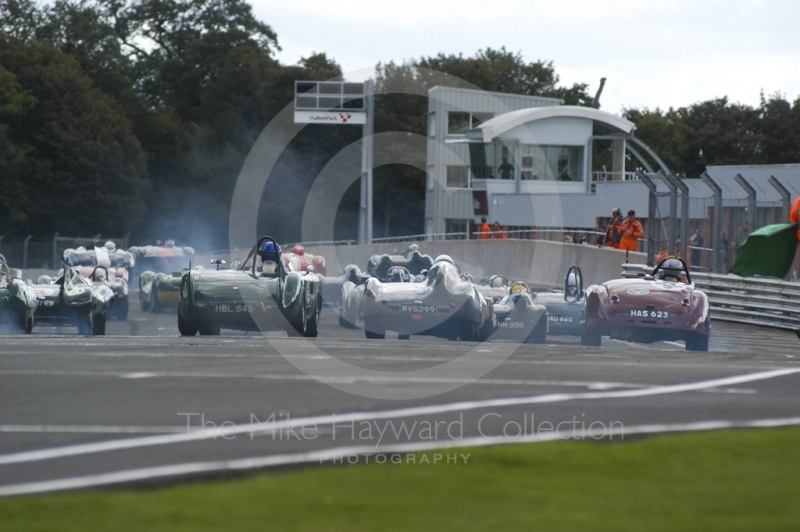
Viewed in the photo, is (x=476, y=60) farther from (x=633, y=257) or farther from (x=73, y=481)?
(x=73, y=481)

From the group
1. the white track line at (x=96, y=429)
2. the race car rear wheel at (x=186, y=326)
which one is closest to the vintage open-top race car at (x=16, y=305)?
the race car rear wheel at (x=186, y=326)

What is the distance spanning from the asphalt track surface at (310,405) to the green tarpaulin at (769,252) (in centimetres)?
356

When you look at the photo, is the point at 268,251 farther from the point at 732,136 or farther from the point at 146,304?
the point at 732,136

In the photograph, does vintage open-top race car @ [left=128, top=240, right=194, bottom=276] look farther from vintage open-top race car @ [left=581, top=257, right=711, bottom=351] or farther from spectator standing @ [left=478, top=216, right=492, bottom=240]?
vintage open-top race car @ [left=581, top=257, right=711, bottom=351]

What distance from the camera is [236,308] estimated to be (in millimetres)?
14961

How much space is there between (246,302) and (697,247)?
40.3 ft

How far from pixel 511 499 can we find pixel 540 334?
12168 mm

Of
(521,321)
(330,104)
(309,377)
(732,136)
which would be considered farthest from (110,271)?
(732,136)

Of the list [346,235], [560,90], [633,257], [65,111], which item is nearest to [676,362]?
[633,257]

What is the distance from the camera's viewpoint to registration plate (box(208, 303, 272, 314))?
49.1 feet

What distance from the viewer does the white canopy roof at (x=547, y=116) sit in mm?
57072

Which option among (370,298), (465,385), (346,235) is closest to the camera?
(465,385)

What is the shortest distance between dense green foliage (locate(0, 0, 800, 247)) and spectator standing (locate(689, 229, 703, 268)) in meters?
46.8

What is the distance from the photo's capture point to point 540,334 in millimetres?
17469
